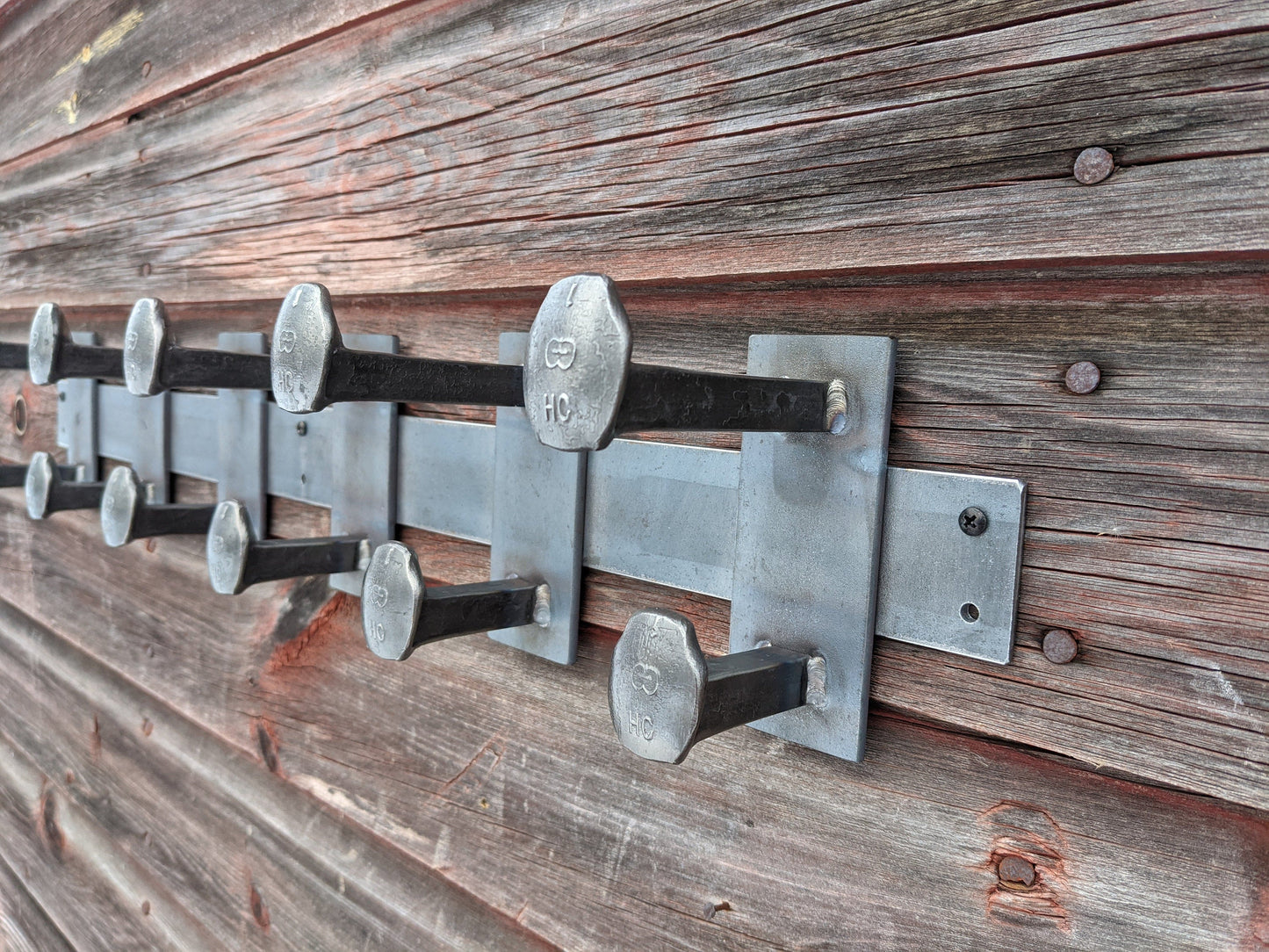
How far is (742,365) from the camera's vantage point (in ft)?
1.55

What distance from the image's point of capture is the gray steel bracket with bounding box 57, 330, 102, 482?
0.99m

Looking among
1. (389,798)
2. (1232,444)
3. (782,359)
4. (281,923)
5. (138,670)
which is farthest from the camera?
(138,670)

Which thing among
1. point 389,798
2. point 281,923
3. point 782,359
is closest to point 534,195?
point 782,359

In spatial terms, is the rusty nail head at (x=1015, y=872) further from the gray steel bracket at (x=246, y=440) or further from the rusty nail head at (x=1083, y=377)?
the gray steel bracket at (x=246, y=440)

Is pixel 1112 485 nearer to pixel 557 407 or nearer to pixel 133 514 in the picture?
pixel 557 407

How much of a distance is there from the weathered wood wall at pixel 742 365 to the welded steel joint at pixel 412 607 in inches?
2.6

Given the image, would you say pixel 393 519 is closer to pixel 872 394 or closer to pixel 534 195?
pixel 534 195

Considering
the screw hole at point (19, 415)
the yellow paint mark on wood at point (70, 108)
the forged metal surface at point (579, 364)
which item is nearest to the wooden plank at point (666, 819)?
the forged metal surface at point (579, 364)

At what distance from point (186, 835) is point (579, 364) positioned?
0.84 meters

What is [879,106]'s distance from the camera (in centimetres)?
40

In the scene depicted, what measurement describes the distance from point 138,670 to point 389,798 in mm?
440

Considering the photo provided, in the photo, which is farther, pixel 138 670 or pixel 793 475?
pixel 138 670

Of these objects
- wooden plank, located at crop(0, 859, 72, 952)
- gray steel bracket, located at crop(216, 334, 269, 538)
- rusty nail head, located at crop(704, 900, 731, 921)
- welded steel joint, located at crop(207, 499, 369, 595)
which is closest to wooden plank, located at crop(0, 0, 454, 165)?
gray steel bracket, located at crop(216, 334, 269, 538)

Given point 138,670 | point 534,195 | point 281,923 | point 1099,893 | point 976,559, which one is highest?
point 534,195
